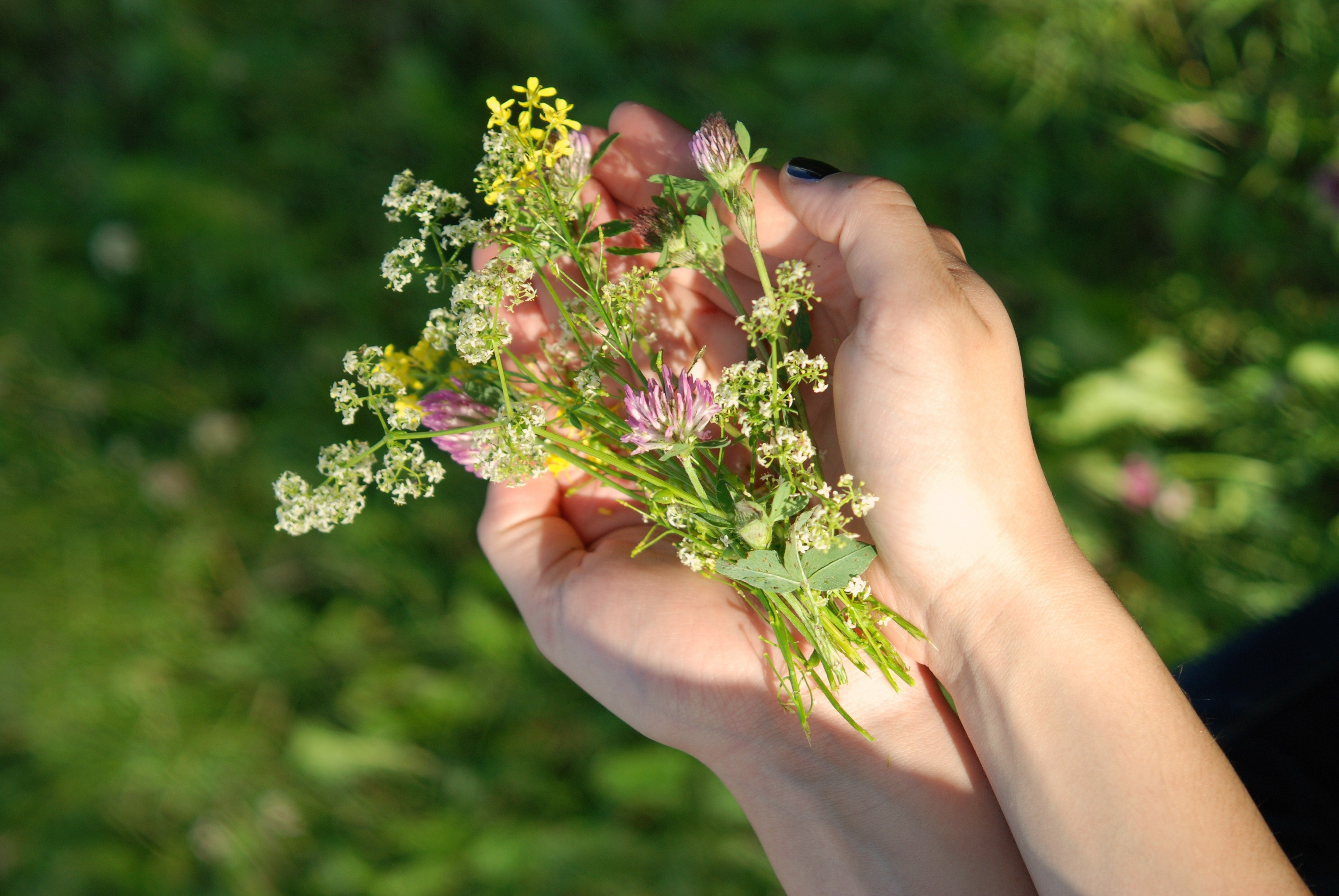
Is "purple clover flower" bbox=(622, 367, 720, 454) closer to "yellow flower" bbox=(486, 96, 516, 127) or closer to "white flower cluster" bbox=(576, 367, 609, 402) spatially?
"white flower cluster" bbox=(576, 367, 609, 402)

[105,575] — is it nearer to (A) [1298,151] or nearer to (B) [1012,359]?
(B) [1012,359]

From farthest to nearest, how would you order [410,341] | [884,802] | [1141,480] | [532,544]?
[410,341] → [1141,480] → [532,544] → [884,802]

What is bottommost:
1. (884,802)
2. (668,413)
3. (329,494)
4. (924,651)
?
(884,802)

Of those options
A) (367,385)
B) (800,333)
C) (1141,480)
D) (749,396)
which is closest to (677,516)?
(749,396)

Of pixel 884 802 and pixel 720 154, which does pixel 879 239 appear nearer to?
pixel 720 154

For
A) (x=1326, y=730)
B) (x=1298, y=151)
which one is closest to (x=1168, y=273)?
(x=1298, y=151)
